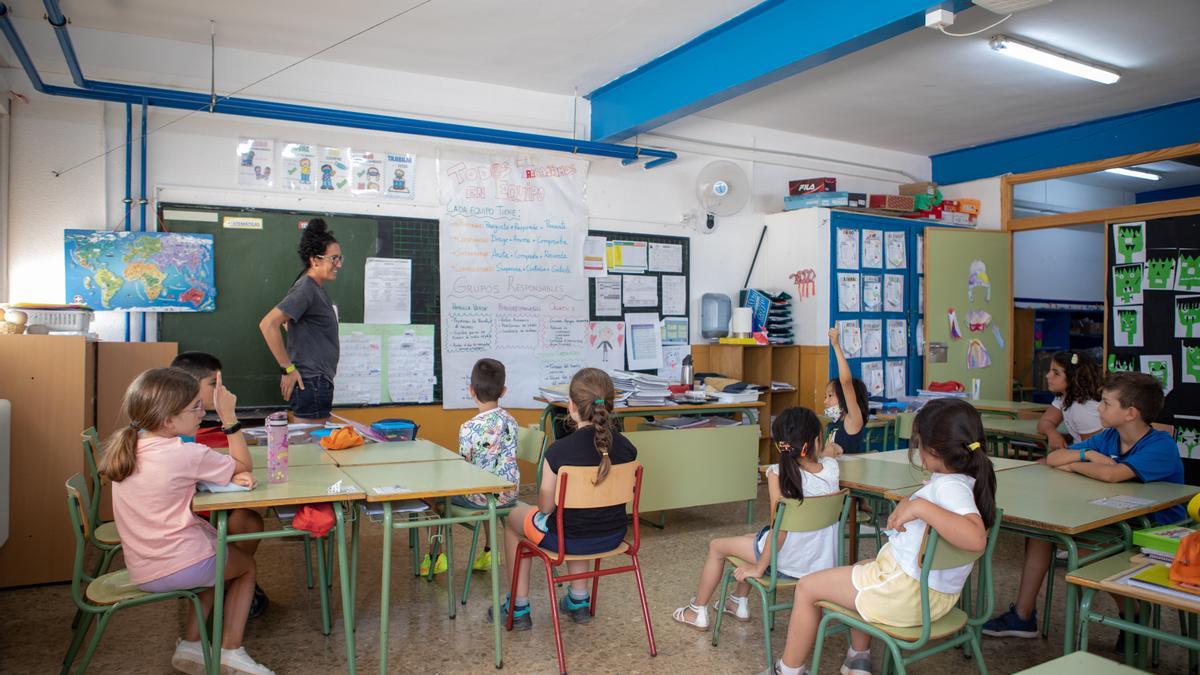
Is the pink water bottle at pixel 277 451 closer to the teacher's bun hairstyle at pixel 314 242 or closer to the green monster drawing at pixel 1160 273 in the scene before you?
the teacher's bun hairstyle at pixel 314 242

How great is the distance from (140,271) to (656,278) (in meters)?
3.47

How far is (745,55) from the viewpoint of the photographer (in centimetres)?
439

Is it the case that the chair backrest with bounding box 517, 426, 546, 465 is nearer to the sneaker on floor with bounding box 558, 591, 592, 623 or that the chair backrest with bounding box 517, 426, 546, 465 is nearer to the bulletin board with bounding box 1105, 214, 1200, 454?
the sneaker on floor with bounding box 558, 591, 592, 623

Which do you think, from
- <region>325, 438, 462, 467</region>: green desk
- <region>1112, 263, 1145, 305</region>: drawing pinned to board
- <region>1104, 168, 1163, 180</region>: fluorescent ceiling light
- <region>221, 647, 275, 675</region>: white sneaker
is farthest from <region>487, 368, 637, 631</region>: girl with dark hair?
<region>1104, 168, 1163, 180</region>: fluorescent ceiling light

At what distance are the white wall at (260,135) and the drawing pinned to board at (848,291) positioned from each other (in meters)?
0.78

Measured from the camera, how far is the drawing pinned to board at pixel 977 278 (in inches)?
274

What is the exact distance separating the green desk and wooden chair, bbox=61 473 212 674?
711 mm

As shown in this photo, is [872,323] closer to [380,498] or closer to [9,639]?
[380,498]

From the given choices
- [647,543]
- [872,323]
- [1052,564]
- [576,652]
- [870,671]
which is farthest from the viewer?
[872,323]

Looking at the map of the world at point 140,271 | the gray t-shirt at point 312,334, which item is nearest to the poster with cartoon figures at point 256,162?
the map of the world at point 140,271

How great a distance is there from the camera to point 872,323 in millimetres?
6711

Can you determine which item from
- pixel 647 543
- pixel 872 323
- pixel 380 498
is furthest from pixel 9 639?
pixel 872 323

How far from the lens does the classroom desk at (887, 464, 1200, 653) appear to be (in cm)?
241

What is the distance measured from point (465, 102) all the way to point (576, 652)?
3.85m
